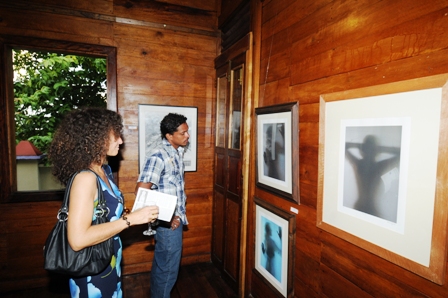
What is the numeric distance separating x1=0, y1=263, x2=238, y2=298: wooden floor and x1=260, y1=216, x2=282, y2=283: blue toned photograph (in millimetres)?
947

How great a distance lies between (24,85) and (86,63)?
1.04 meters

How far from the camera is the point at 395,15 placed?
3.93ft

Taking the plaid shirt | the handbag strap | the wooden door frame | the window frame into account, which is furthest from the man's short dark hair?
the window frame

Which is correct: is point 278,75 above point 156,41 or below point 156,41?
below

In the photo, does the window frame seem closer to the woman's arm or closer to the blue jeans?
the blue jeans

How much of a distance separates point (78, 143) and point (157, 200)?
62 centimetres

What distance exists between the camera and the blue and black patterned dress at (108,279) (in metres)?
1.41

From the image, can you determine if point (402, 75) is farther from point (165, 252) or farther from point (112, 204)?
point (165, 252)

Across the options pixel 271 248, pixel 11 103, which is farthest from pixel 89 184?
pixel 11 103

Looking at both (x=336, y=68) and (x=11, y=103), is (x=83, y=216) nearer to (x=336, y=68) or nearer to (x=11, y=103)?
(x=336, y=68)

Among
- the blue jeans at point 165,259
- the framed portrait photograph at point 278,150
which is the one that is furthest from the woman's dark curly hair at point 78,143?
the framed portrait photograph at point 278,150

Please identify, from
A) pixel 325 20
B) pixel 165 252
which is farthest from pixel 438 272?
pixel 165 252

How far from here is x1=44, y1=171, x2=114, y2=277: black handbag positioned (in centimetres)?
129

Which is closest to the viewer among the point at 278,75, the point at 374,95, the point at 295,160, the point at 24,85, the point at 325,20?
the point at 374,95
